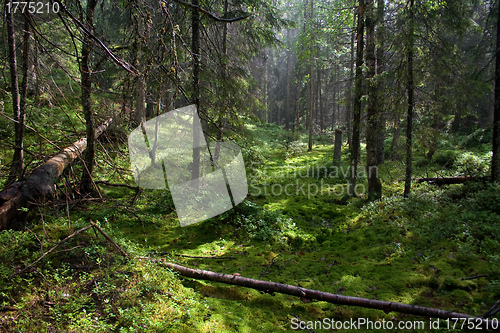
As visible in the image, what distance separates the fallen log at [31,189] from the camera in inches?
169

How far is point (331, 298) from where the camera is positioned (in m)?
3.63

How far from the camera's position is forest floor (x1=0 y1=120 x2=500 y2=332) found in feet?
9.64

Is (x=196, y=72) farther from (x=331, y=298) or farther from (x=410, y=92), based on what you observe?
(x=410, y=92)

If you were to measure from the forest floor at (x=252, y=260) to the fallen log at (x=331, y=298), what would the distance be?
0.47ft

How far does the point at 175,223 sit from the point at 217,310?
3695 millimetres

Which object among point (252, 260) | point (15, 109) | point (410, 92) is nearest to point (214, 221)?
point (252, 260)

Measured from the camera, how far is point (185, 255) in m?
4.98

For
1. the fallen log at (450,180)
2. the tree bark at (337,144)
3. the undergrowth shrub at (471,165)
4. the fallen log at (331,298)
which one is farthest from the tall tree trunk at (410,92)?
the tree bark at (337,144)

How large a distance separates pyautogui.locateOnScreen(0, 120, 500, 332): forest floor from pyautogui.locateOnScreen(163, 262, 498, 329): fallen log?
5.6 inches

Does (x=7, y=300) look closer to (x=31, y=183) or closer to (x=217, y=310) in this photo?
(x=217, y=310)

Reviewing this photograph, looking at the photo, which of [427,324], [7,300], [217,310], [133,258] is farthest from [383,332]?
[7,300]

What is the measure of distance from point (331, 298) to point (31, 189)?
5535 mm

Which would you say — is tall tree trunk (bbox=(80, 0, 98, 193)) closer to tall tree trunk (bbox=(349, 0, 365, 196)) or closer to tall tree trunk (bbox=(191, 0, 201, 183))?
tall tree trunk (bbox=(191, 0, 201, 183))

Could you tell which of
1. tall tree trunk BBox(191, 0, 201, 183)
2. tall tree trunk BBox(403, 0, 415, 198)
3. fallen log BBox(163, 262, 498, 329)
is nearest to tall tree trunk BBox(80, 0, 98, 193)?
tall tree trunk BBox(191, 0, 201, 183)
